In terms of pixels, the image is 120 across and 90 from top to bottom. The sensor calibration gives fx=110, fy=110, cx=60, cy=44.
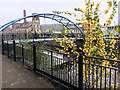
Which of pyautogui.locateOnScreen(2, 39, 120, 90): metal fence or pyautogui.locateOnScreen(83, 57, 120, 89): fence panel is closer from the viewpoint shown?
pyautogui.locateOnScreen(83, 57, 120, 89): fence panel

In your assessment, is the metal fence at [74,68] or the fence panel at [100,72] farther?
the metal fence at [74,68]

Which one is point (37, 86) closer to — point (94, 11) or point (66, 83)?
point (66, 83)

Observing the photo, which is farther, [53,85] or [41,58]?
[41,58]

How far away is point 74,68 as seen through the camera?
3.70m

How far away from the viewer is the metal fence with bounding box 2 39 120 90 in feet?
10.2

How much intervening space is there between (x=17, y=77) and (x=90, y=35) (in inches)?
139

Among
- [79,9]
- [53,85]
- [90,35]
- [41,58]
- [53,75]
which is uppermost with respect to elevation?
[79,9]

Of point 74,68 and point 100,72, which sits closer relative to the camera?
point 100,72

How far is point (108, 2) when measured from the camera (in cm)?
380

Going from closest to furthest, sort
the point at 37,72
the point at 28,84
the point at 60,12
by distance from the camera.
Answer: the point at 28,84
the point at 60,12
the point at 37,72

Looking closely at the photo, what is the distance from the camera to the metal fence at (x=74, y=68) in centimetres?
310

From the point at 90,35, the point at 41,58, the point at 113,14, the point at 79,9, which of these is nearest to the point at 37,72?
the point at 41,58

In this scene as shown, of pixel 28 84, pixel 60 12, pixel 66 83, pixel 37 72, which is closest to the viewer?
pixel 66 83

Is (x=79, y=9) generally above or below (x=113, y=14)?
above
